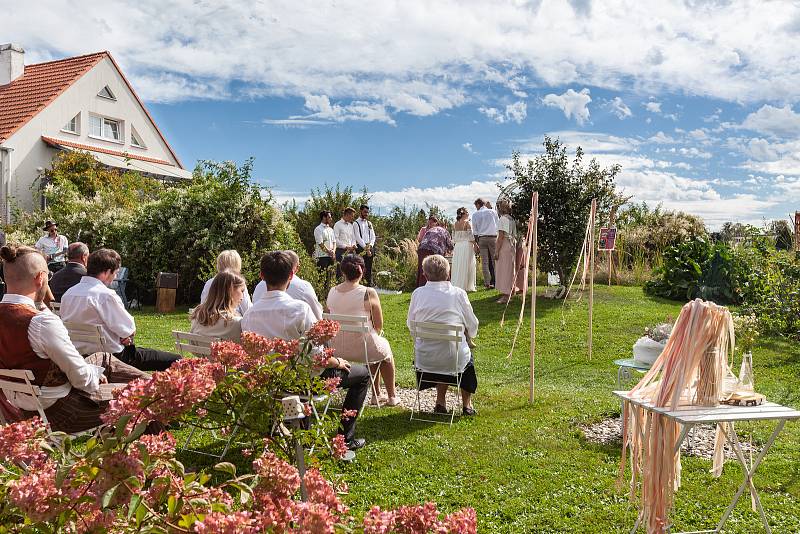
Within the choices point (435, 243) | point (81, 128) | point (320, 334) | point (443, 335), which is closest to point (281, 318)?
point (443, 335)

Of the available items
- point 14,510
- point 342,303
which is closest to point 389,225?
point 342,303

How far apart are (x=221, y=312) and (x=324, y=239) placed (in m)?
8.94

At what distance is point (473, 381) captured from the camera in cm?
655

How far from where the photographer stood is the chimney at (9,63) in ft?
85.5

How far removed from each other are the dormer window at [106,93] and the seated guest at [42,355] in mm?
24420

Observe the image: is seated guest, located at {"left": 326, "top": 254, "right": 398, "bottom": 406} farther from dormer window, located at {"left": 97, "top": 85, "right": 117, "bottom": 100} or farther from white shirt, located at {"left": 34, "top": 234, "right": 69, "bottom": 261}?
dormer window, located at {"left": 97, "top": 85, "right": 117, "bottom": 100}

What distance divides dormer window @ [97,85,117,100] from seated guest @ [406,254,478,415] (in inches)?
935

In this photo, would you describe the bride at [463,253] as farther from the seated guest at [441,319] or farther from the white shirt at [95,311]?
the white shirt at [95,311]

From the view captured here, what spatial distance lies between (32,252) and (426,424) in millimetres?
3549

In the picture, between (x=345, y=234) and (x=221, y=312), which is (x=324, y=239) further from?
(x=221, y=312)

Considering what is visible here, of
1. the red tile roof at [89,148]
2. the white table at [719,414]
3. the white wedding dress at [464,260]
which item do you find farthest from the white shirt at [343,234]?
the red tile roof at [89,148]

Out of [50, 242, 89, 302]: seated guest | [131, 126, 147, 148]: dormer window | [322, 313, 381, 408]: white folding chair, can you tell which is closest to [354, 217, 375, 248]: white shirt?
[50, 242, 89, 302]: seated guest

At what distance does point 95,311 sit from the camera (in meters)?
5.67

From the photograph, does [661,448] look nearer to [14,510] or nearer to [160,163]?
[14,510]
